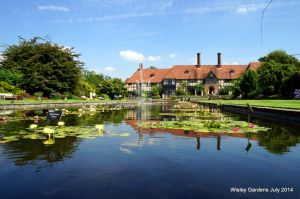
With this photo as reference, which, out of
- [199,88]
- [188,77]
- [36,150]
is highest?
[188,77]

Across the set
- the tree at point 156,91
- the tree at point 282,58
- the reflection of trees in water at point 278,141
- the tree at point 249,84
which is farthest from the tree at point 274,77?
the reflection of trees in water at point 278,141

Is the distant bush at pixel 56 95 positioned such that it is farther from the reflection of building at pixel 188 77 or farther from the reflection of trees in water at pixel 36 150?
the reflection of building at pixel 188 77

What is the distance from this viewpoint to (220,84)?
9650 centimetres

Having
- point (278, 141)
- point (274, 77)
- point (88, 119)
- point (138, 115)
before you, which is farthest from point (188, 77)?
point (278, 141)

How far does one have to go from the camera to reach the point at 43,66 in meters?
54.0

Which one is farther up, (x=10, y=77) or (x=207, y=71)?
(x=207, y=71)

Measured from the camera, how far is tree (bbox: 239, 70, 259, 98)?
60522 millimetres

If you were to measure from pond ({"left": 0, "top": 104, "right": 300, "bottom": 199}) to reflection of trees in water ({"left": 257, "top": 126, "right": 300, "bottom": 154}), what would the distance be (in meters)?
0.03

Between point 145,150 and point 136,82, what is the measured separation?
94.5 metres

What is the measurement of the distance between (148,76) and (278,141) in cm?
9430

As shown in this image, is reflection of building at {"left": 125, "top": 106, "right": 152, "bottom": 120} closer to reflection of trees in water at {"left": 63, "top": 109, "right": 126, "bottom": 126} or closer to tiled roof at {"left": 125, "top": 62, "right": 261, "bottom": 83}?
reflection of trees in water at {"left": 63, "top": 109, "right": 126, "bottom": 126}

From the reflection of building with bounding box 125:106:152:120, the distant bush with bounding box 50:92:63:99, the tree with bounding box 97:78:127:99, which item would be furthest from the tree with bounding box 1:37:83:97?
the reflection of building with bounding box 125:106:152:120

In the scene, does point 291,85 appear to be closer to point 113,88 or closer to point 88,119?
point 88,119

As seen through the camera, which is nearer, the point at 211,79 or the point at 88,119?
the point at 88,119
